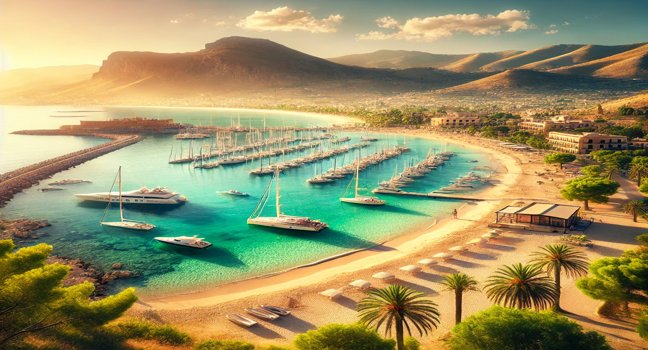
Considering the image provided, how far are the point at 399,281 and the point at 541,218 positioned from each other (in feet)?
74.4

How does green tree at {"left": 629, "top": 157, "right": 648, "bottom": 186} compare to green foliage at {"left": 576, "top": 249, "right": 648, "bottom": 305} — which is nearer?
green foliage at {"left": 576, "top": 249, "right": 648, "bottom": 305}

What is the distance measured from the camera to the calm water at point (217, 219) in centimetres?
4428

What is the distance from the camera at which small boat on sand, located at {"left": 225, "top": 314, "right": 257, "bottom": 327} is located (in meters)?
30.1

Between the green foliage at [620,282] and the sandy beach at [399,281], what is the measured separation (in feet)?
6.17

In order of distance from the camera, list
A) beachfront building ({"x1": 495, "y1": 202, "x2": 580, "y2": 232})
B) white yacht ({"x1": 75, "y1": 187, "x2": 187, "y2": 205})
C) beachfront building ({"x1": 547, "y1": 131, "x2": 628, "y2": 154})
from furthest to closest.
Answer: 1. beachfront building ({"x1": 547, "y1": 131, "x2": 628, "y2": 154})
2. white yacht ({"x1": 75, "y1": 187, "x2": 187, "y2": 205})
3. beachfront building ({"x1": 495, "y1": 202, "x2": 580, "y2": 232})

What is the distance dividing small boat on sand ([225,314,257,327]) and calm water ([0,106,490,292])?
8969 millimetres

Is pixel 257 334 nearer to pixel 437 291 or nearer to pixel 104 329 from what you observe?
pixel 104 329

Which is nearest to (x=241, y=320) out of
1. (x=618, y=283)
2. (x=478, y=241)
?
(x=618, y=283)

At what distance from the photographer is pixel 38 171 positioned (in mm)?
92500

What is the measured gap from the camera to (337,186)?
80500 millimetres

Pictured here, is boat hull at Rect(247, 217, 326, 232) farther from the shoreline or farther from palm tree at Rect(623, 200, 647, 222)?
palm tree at Rect(623, 200, 647, 222)

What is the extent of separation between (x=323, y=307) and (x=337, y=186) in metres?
48.2

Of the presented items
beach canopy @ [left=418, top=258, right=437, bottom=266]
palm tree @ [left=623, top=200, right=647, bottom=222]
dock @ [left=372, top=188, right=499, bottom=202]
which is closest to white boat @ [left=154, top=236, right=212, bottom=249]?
beach canopy @ [left=418, top=258, right=437, bottom=266]

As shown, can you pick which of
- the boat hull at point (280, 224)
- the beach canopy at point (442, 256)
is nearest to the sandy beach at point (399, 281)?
the beach canopy at point (442, 256)
